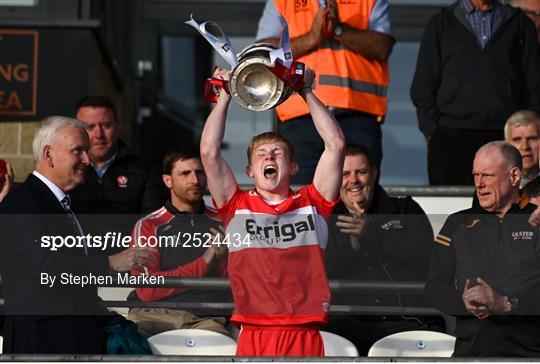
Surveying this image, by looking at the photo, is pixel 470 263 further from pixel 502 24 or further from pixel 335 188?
pixel 502 24

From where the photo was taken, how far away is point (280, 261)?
5.32 meters

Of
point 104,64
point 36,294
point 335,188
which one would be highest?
point 104,64

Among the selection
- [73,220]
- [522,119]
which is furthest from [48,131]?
[522,119]

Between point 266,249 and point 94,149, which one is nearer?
point 266,249

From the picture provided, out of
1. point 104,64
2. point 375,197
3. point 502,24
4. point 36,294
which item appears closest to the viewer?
point 36,294

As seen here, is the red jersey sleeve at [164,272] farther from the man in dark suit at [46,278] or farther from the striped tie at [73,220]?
the striped tie at [73,220]

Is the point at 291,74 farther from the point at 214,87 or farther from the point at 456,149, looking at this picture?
the point at 456,149

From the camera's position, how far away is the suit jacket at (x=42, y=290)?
5.19 meters

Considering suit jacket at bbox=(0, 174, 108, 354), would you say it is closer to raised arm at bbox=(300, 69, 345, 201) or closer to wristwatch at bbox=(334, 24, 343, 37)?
raised arm at bbox=(300, 69, 345, 201)

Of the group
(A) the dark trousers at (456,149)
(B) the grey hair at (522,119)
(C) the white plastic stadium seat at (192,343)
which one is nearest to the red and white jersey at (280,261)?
(C) the white plastic stadium seat at (192,343)

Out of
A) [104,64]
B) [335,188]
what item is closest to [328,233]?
[335,188]

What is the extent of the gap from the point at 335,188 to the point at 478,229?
0.66 m

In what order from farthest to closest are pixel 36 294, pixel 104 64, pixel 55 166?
pixel 104 64
pixel 55 166
pixel 36 294

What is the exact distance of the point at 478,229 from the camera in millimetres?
5594
